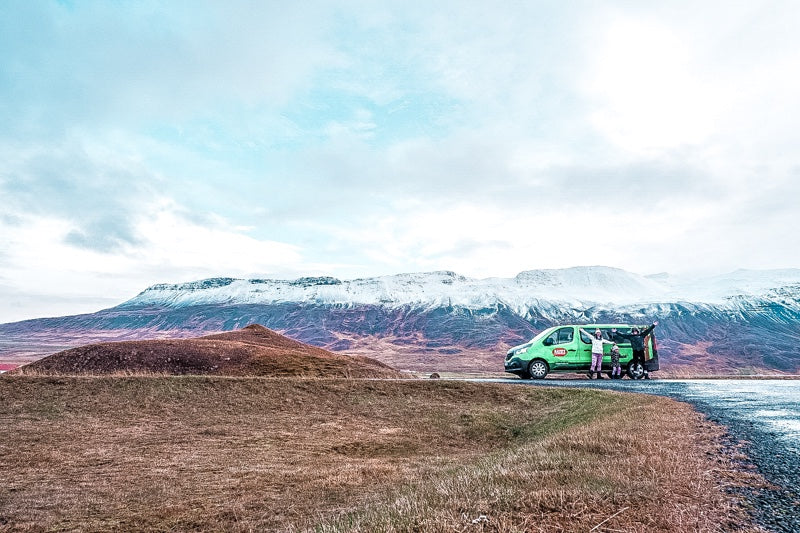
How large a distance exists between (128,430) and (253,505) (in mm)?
9681

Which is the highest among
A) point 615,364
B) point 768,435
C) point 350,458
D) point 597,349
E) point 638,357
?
point 597,349

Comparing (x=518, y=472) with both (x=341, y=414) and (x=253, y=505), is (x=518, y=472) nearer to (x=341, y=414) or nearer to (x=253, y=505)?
(x=253, y=505)

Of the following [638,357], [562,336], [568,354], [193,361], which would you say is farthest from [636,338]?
[193,361]

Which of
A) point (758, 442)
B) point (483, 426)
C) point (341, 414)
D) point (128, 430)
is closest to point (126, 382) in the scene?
point (128, 430)

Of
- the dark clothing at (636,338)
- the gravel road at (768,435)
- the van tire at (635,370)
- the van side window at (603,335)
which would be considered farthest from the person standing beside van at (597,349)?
the gravel road at (768,435)

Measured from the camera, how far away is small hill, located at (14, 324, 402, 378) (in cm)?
2856

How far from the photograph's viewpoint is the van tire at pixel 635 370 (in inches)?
979

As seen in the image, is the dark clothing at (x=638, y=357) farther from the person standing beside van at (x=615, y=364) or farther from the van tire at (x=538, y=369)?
the van tire at (x=538, y=369)

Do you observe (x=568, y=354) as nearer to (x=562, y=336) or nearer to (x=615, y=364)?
(x=562, y=336)

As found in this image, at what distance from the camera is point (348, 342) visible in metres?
189

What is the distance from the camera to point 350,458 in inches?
490

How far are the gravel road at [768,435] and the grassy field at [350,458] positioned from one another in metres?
0.32

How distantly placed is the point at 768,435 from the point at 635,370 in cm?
1780

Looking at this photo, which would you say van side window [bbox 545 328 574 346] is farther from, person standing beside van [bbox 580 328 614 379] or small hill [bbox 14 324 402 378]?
small hill [bbox 14 324 402 378]
